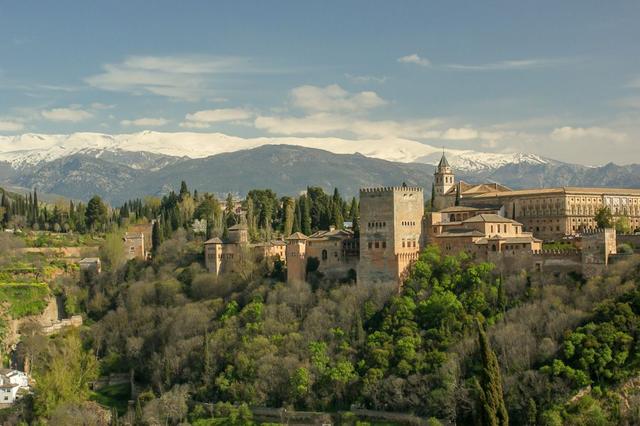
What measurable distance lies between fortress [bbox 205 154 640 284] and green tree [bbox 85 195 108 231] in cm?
2443

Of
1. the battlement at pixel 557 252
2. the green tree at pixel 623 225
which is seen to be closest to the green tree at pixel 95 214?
the green tree at pixel 623 225

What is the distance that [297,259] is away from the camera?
55125 millimetres

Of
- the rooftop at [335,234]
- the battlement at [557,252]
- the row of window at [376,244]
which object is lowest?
the battlement at [557,252]

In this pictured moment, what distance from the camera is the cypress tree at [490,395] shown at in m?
35.3

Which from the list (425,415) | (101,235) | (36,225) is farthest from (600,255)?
(36,225)

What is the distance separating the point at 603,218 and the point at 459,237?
35.5 feet

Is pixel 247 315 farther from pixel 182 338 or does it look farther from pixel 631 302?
pixel 631 302

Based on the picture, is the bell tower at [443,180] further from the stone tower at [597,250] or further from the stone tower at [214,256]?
the stone tower at [597,250]

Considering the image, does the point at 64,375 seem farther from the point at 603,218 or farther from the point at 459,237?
the point at 603,218

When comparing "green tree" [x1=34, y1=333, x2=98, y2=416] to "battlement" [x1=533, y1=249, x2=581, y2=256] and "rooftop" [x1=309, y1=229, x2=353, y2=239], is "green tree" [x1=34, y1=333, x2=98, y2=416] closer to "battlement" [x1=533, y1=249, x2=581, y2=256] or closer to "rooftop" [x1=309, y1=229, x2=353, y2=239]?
"rooftop" [x1=309, y1=229, x2=353, y2=239]

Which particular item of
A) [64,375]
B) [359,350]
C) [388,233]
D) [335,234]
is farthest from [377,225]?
[64,375]

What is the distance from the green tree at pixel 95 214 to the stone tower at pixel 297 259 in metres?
31.7

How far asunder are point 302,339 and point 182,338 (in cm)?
790

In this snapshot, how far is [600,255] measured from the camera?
46750 mm
